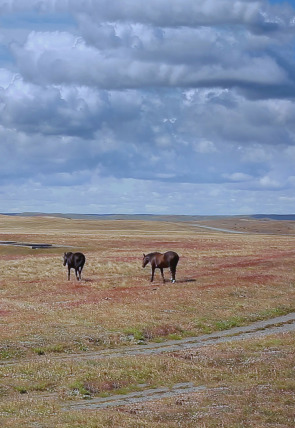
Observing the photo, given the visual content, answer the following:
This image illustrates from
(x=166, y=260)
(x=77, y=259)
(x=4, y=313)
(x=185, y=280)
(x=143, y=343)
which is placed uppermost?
(x=166, y=260)

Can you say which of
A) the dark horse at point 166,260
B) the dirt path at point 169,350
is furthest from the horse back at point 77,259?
the dirt path at point 169,350

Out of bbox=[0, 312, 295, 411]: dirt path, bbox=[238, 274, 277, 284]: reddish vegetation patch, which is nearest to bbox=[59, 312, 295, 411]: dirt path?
bbox=[0, 312, 295, 411]: dirt path

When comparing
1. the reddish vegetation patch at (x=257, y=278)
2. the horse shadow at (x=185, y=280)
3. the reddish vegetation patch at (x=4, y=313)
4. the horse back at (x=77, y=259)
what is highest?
the horse back at (x=77, y=259)

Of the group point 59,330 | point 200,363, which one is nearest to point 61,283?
point 59,330

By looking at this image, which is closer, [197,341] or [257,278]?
[197,341]

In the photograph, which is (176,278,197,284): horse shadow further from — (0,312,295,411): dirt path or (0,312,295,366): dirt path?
(0,312,295,366): dirt path

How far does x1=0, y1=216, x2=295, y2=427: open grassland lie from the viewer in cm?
1844

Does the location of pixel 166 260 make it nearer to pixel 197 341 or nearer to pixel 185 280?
pixel 185 280

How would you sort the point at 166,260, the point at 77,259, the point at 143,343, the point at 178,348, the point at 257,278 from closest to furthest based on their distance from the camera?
the point at 178,348 → the point at 143,343 → the point at 166,260 → the point at 257,278 → the point at 77,259

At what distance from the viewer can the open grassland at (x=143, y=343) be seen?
726 inches

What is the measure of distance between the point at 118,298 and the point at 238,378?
21.6 metres

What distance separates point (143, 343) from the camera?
3197 cm

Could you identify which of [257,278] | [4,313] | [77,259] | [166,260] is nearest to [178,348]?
[4,313]

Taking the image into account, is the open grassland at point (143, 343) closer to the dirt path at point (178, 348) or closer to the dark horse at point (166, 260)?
the dirt path at point (178, 348)
